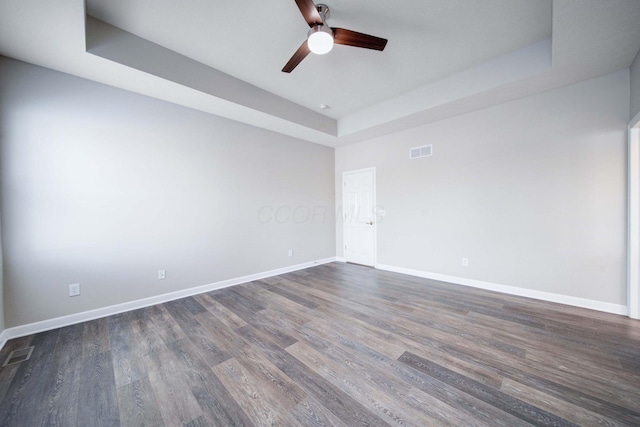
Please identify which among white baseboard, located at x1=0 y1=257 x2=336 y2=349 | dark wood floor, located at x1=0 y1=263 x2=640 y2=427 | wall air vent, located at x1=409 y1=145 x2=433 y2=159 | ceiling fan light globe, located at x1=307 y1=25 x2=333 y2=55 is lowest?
dark wood floor, located at x1=0 y1=263 x2=640 y2=427

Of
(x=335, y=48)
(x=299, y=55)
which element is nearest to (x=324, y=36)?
(x=299, y=55)

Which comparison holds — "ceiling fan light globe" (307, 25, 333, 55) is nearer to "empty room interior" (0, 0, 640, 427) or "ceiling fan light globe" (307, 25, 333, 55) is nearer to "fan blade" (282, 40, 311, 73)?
"empty room interior" (0, 0, 640, 427)

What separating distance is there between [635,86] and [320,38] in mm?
3281

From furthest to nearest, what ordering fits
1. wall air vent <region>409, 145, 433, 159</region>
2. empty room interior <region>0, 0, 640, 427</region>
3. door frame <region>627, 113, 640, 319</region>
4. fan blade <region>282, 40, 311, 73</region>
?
1. wall air vent <region>409, 145, 433, 159</region>
2. door frame <region>627, 113, 640, 319</region>
3. fan blade <region>282, 40, 311, 73</region>
4. empty room interior <region>0, 0, 640, 427</region>

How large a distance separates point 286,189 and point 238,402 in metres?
3.55

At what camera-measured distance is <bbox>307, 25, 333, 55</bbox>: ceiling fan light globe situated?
77.0 inches

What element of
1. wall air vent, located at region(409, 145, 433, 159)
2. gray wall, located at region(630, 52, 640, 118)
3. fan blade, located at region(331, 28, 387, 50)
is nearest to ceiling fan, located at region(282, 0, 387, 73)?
fan blade, located at region(331, 28, 387, 50)

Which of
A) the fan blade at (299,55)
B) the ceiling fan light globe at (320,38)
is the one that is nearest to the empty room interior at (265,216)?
the ceiling fan light globe at (320,38)

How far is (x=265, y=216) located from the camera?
429 centimetres

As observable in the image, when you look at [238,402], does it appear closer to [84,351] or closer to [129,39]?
[84,351]

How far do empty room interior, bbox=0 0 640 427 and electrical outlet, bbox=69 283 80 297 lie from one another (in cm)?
10

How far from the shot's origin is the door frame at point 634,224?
8.02 ft

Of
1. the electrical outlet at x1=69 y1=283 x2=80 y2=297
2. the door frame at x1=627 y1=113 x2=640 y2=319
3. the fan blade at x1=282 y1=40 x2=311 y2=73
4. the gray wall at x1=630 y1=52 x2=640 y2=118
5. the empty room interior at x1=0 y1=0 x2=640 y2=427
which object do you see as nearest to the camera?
the empty room interior at x1=0 y1=0 x2=640 y2=427

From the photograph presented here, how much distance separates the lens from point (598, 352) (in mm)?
1925
